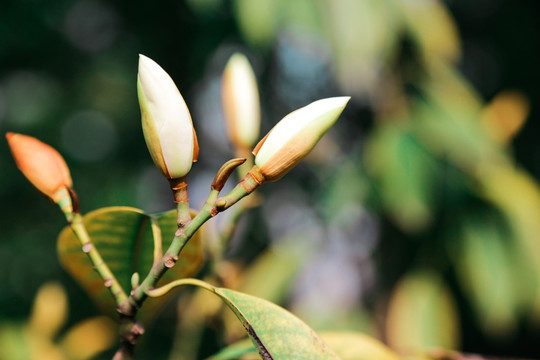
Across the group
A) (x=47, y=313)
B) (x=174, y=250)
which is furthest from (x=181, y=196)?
(x=47, y=313)

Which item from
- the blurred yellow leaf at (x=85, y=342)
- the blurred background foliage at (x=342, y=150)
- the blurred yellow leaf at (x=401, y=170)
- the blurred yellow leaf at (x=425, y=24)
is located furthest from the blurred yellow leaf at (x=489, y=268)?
the blurred yellow leaf at (x=85, y=342)

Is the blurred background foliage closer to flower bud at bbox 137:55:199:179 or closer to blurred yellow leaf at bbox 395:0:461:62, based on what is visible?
blurred yellow leaf at bbox 395:0:461:62

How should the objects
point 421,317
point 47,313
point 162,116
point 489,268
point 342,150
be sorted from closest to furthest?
point 162,116 < point 47,313 < point 421,317 < point 489,268 < point 342,150

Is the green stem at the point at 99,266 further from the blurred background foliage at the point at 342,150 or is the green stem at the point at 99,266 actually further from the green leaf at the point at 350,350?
the blurred background foliage at the point at 342,150

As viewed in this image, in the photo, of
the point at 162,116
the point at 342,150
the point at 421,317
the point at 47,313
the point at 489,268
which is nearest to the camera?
the point at 162,116

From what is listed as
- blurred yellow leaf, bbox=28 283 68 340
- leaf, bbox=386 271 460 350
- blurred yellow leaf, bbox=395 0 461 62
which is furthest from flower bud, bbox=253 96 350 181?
blurred yellow leaf, bbox=395 0 461 62

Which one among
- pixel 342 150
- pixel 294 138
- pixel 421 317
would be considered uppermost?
pixel 294 138

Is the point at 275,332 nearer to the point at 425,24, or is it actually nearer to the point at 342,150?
the point at 425,24

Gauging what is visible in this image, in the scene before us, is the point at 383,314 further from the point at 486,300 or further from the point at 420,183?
the point at 420,183
